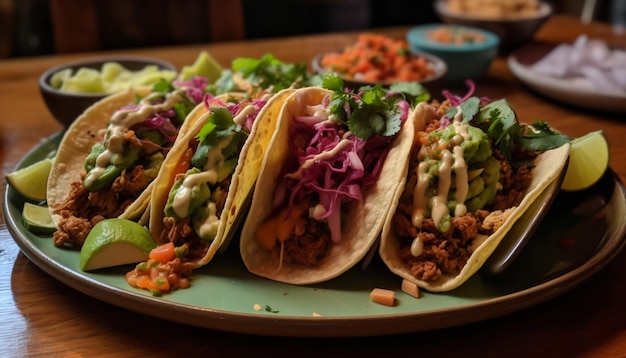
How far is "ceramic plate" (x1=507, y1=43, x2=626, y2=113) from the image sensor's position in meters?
2.82

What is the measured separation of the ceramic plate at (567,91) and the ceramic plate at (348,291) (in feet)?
3.83

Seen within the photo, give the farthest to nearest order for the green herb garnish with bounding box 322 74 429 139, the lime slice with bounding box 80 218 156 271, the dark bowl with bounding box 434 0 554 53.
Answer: the dark bowl with bounding box 434 0 554 53, the green herb garnish with bounding box 322 74 429 139, the lime slice with bounding box 80 218 156 271

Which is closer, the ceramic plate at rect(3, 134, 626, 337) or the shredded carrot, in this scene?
the ceramic plate at rect(3, 134, 626, 337)

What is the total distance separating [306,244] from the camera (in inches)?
63.8

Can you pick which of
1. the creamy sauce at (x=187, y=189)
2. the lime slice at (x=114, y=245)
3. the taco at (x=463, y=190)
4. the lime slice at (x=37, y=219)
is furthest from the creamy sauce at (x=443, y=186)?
the lime slice at (x=37, y=219)

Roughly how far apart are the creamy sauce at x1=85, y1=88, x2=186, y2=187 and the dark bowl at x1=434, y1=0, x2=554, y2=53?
2.36 metres

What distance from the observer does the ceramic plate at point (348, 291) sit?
1.33m

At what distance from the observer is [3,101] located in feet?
9.94

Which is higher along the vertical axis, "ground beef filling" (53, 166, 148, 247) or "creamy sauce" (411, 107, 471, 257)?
"creamy sauce" (411, 107, 471, 257)

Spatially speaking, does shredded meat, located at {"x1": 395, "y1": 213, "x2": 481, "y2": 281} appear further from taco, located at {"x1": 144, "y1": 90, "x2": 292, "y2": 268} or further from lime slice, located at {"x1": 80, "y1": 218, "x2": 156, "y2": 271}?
lime slice, located at {"x1": 80, "y1": 218, "x2": 156, "y2": 271}

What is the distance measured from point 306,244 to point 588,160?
876 millimetres

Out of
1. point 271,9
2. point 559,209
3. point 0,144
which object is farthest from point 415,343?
point 271,9

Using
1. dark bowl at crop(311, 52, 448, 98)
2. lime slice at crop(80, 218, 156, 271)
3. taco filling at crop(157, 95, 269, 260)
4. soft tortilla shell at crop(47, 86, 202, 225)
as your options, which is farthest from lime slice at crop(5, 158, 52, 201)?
dark bowl at crop(311, 52, 448, 98)

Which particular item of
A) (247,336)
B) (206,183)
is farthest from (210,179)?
(247,336)
